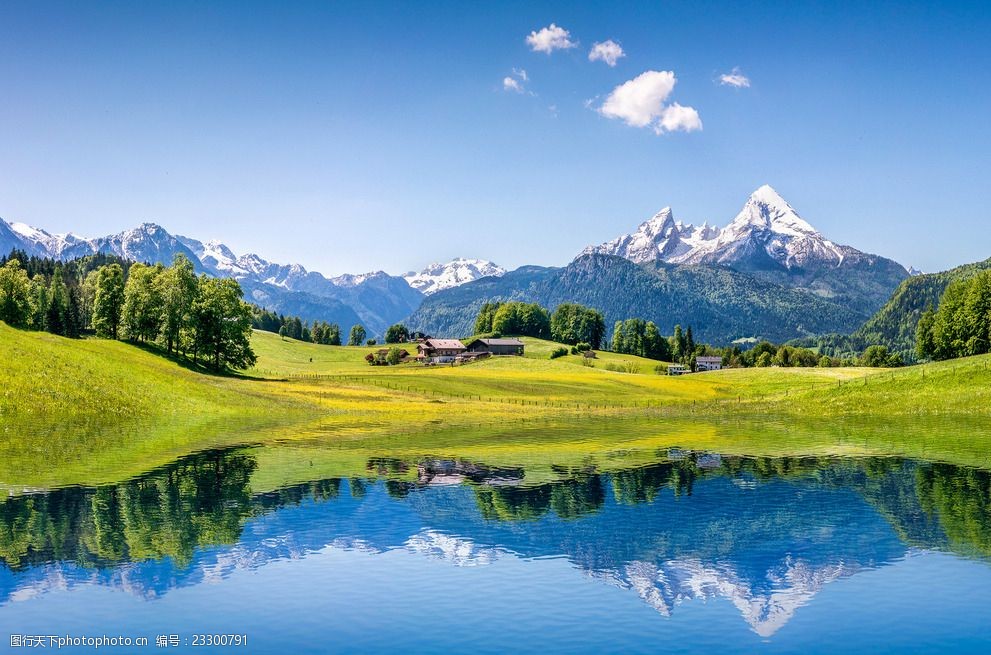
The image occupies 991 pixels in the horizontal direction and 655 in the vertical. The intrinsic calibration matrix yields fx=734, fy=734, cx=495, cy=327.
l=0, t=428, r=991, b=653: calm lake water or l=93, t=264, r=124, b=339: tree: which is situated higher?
l=93, t=264, r=124, b=339: tree

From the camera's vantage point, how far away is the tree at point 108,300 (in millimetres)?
134375

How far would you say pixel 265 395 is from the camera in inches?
3962

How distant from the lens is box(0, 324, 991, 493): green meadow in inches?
2121

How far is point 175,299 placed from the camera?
126938 millimetres

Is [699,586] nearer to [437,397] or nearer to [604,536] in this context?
[604,536]

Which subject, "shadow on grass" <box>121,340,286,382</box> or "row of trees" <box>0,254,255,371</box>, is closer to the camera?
"shadow on grass" <box>121,340,286,382</box>

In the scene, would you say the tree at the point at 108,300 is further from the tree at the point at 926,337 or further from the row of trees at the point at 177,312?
the tree at the point at 926,337

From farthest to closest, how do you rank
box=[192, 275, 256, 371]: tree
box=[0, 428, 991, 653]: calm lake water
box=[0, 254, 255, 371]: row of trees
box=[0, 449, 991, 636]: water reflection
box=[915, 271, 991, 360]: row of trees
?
1. box=[915, 271, 991, 360]: row of trees
2. box=[192, 275, 256, 371]: tree
3. box=[0, 254, 255, 371]: row of trees
4. box=[0, 449, 991, 636]: water reflection
5. box=[0, 428, 991, 653]: calm lake water

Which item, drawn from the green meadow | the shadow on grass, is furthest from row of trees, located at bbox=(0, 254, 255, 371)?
the green meadow

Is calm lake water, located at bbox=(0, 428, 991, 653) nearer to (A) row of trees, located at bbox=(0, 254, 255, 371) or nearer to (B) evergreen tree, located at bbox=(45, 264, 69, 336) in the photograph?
(A) row of trees, located at bbox=(0, 254, 255, 371)

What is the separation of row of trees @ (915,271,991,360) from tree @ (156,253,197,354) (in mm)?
→ 158099

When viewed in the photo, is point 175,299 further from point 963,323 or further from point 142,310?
point 963,323

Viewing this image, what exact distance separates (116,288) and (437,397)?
65977 mm

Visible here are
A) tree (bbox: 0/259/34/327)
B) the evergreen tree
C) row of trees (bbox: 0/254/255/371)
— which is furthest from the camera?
the evergreen tree
